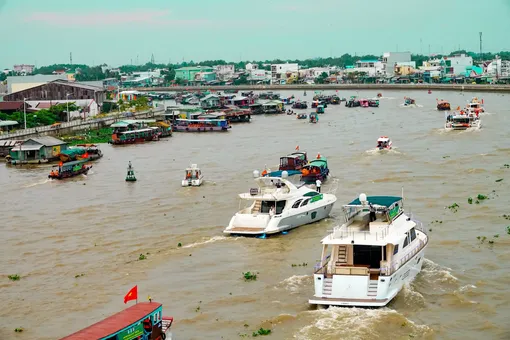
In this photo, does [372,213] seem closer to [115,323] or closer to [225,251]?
[225,251]

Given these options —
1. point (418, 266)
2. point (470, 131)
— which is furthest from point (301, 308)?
point (470, 131)

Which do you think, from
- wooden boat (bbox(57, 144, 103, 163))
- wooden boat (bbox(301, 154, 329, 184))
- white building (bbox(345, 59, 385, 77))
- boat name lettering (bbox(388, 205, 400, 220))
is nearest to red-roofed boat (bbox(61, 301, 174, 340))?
boat name lettering (bbox(388, 205, 400, 220))

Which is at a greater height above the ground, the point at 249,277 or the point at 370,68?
the point at 370,68

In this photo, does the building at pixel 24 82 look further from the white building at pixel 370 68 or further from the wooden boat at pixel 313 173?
the white building at pixel 370 68

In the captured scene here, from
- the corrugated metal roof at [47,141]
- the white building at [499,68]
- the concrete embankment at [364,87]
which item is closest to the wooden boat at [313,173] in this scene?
the corrugated metal roof at [47,141]

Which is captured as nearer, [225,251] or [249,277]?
[249,277]

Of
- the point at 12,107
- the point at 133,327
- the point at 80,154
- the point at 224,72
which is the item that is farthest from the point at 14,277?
the point at 224,72
